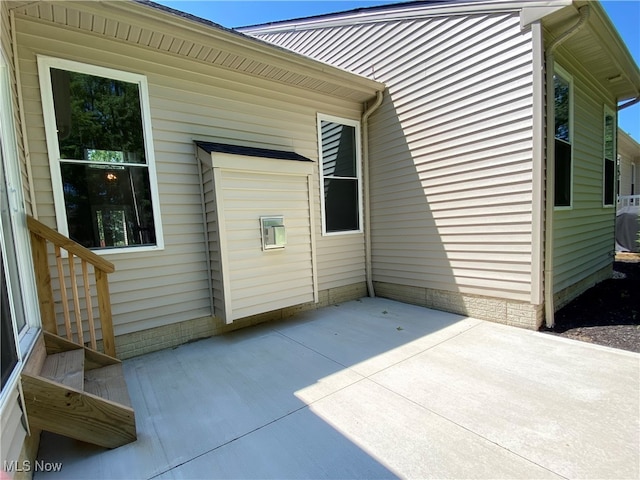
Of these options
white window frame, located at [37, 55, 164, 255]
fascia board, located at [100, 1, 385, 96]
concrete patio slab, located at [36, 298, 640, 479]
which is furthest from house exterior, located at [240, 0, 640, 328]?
white window frame, located at [37, 55, 164, 255]

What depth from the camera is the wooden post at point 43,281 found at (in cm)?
238

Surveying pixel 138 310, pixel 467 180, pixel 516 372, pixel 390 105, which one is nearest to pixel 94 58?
pixel 138 310

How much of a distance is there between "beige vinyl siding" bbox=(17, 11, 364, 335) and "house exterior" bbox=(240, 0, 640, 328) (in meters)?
1.90

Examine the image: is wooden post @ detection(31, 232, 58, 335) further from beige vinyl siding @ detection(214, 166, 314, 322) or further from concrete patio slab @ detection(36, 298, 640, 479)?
beige vinyl siding @ detection(214, 166, 314, 322)

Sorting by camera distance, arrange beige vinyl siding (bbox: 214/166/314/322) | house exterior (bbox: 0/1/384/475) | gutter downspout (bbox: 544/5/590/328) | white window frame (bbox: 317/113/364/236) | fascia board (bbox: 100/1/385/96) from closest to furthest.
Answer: house exterior (bbox: 0/1/384/475), fascia board (bbox: 100/1/385/96), gutter downspout (bbox: 544/5/590/328), beige vinyl siding (bbox: 214/166/314/322), white window frame (bbox: 317/113/364/236)

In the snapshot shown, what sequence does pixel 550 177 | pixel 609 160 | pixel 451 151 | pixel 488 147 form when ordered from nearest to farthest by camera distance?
1. pixel 550 177
2. pixel 488 147
3. pixel 451 151
4. pixel 609 160

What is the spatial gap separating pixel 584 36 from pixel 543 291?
10.1 ft

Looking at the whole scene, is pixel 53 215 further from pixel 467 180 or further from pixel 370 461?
pixel 467 180

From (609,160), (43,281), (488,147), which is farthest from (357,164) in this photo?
(609,160)

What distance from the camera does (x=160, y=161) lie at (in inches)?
127

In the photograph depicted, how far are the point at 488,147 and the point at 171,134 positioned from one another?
365cm

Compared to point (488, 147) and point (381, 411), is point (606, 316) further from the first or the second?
point (381, 411)

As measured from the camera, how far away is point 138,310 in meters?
3.15

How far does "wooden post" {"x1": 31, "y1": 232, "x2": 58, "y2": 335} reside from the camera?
2.38m
